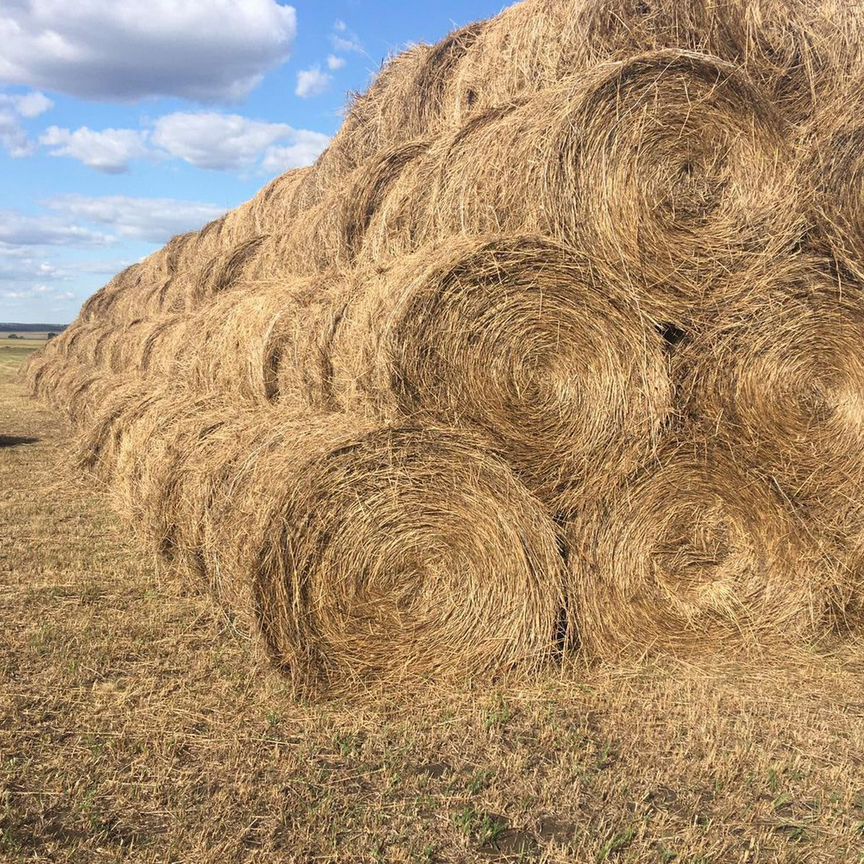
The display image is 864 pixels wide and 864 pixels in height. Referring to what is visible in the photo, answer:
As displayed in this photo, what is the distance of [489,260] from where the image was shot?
4.29 m

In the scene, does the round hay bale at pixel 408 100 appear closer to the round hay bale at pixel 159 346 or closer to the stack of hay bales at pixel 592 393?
the stack of hay bales at pixel 592 393

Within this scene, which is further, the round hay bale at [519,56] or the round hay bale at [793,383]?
the round hay bale at [519,56]

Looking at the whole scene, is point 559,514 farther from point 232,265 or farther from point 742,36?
point 232,265

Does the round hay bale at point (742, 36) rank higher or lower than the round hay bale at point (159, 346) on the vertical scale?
higher

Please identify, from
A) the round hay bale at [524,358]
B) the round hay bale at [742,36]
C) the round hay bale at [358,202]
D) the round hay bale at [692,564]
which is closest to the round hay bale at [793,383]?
the round hay bale at [692,564]

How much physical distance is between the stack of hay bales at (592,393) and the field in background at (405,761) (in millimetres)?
401

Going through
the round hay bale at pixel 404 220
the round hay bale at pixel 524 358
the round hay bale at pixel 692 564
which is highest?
the round hay bale at pixel 404 220

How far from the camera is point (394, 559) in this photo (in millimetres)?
4262

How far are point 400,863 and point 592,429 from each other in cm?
240

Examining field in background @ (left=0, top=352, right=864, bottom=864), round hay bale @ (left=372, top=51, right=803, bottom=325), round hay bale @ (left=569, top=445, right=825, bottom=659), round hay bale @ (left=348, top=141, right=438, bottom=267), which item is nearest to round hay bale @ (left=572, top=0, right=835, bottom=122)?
round hay bale @ (left=372, top=51, right=803, bottom=325)

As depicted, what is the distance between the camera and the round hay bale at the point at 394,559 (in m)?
4.11

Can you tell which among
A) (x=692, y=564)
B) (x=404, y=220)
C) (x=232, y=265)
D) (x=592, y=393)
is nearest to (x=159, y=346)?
(x=232, y=265)

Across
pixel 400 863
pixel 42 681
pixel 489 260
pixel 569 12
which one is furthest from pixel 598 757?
pixel 569 12

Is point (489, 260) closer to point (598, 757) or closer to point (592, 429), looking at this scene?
point (592, 429)
